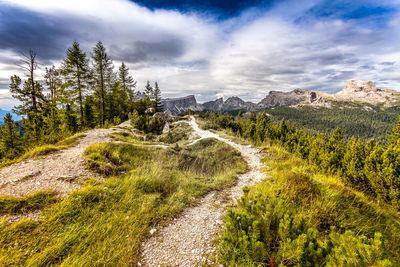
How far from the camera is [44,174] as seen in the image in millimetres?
4871

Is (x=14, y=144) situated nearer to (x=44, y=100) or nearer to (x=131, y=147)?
(x=44, y=100)

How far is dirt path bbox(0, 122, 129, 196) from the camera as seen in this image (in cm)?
407

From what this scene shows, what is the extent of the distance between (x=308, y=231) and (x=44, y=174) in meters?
7.24

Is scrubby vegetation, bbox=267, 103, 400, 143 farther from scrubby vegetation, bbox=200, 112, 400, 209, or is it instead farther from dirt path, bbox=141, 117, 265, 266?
dirt path, bbox=141, 117, 265, 266

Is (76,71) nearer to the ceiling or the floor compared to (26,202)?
nearer to the ceiling

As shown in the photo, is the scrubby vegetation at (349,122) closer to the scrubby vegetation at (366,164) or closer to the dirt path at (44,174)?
the scrubby vegetation at (366,164)

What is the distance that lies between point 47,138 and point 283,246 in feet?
48.3

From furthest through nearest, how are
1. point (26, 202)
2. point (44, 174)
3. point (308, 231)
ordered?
point (44, 174) → point (26, 202) → point (308, 231)

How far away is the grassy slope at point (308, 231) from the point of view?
5.73 ft

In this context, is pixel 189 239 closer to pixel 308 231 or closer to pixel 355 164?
pixel 308 231

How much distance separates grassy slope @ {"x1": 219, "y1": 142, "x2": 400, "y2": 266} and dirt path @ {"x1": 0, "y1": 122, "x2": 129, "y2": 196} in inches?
186

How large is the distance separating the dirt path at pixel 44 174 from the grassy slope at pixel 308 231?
4723 mm

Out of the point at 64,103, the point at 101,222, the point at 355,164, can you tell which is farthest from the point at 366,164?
the point at 64,103

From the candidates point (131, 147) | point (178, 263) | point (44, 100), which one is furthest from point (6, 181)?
point (44, 100)
